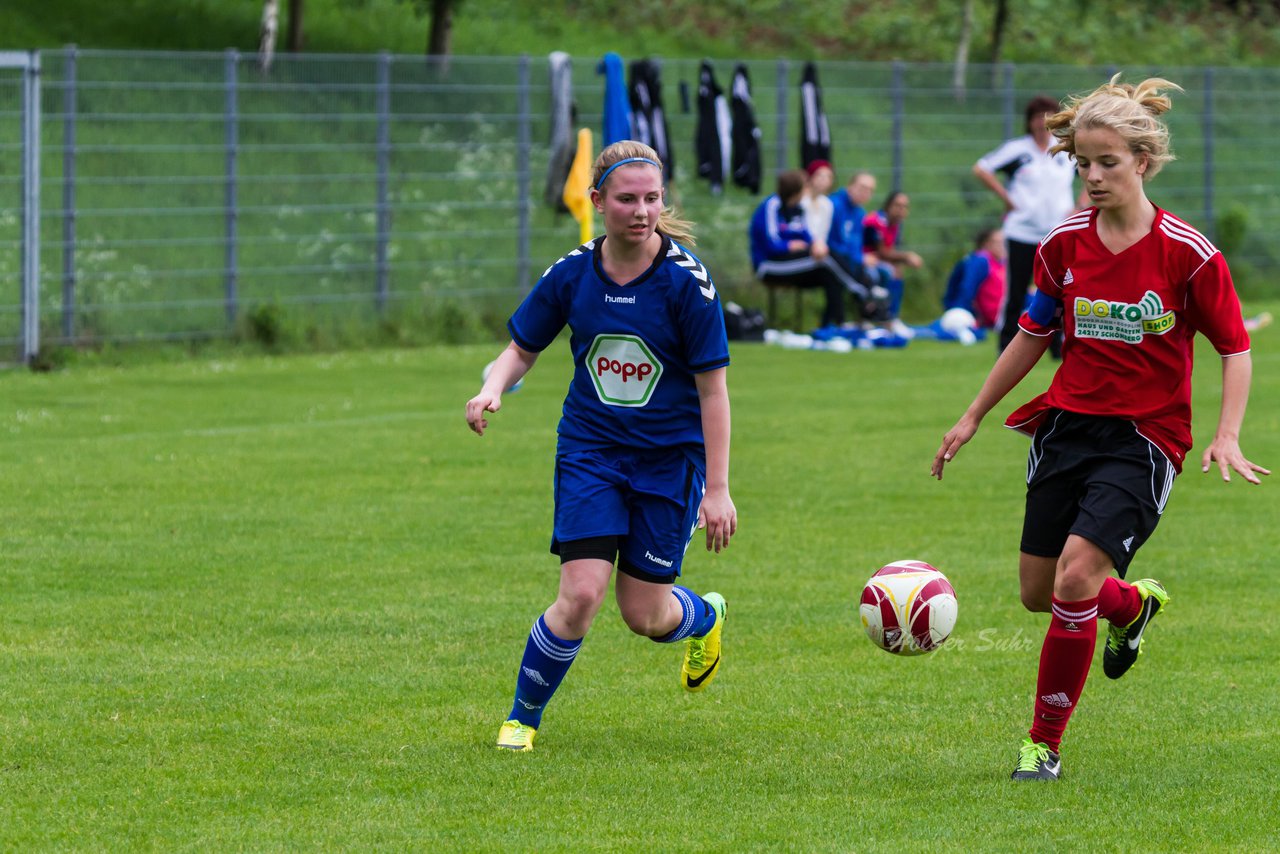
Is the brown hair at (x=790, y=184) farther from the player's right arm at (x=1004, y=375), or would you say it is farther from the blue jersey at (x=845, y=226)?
the player's right arm at (x=1004, y=375)

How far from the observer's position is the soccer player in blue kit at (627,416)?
19.0 feet

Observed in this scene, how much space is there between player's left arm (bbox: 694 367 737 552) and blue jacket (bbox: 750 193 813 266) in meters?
13.8

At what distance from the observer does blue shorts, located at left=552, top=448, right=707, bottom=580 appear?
19.1 ft

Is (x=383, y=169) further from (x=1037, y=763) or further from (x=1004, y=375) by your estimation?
(x=1037, y=763)

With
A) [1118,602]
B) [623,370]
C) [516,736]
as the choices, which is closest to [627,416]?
[623,370]

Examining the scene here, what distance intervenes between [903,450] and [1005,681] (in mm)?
5723

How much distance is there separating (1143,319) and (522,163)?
15.4m

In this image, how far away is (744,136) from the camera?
71.8 ft

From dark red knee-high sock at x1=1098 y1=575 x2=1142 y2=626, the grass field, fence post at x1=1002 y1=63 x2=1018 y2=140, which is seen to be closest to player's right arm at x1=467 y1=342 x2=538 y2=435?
the grass field

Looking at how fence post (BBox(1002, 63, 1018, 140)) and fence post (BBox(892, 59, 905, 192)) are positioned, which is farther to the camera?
fence post (BBox(1002, 63, 1018, 140))

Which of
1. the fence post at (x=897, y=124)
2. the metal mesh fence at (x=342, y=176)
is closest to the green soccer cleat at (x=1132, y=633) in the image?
the metal mesh fence at (x=342, y=176)

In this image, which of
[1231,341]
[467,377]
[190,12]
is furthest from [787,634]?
[190,12]

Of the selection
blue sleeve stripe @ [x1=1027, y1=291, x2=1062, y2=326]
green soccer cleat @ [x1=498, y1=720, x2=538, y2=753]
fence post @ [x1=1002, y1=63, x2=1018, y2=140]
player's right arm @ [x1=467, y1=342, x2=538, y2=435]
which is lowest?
green soccer cleat @ [x1=498, y1=720, x2=538, y2=753]

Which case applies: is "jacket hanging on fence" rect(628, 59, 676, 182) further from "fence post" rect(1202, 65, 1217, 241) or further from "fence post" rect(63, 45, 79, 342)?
"fence post" rect(1202, 65, 1217, 241)
